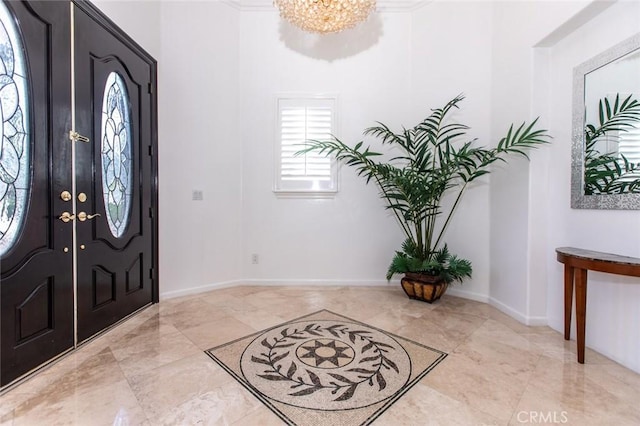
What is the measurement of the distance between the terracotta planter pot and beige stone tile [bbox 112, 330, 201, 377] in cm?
215

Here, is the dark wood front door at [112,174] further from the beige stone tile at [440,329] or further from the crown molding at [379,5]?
the beige stone tile at [440,329]

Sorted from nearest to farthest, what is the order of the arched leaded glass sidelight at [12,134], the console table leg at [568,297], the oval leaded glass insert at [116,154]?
the arched leaded glass sidelight at [12,134]
the console table leg at [568,297]
the oval leaded glass insert at [116,154]

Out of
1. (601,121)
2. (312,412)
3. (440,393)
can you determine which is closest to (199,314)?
(312,412)

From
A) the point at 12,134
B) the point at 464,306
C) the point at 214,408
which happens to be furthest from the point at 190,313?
the point at 464,306

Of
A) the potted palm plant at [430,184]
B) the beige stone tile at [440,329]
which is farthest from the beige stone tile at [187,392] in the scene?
the potted palm plant at [430,184]

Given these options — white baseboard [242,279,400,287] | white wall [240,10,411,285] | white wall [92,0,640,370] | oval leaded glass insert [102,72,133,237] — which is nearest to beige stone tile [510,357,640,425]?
white wall [92,0,640,370]

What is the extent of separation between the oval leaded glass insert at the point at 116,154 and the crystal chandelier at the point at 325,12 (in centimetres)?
169

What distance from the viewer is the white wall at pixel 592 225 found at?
1854mm

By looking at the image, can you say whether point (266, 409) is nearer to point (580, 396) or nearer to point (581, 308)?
point (580, 396)

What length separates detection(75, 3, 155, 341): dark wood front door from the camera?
2.13m

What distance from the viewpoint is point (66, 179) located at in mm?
1985

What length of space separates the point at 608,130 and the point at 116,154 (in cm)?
403

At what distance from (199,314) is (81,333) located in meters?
0.88

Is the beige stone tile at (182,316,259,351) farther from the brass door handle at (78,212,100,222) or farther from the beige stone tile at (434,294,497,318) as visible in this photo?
the beige stone tile at (434,294,497,318)
